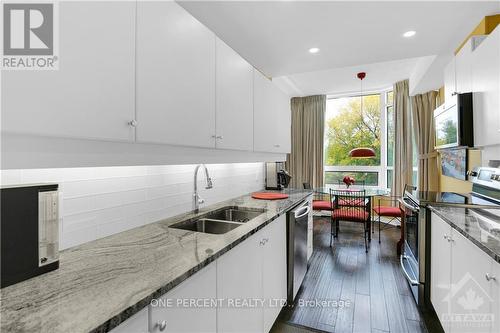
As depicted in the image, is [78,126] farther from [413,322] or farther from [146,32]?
[413,322]

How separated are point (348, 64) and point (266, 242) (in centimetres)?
244

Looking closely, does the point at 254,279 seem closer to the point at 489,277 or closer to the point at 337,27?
the point at 489,277

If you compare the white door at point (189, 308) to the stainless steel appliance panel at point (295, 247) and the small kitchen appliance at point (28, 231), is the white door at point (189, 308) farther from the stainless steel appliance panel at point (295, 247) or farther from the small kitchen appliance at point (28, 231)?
the stainless steel appliance panel at point (295, 247)

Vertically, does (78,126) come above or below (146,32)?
below

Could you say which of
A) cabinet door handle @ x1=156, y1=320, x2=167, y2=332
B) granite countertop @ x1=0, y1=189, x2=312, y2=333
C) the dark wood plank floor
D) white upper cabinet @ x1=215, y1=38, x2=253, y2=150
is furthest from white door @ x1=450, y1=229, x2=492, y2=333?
white upper cabinet @ x1=215, y1=38, x2=253, y2=150

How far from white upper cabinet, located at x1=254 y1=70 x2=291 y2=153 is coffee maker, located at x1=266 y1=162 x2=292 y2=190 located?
0.89ft

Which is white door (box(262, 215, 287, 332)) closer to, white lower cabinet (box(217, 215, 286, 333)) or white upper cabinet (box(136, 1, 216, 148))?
white lower cabinet (box(217, 215, 286, 333))

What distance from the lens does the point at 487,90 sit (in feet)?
5.71

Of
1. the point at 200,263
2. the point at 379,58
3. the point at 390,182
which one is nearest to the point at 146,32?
the point at 200,263

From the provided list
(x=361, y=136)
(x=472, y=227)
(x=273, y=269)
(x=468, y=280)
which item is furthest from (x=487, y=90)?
(x=361, y=136)

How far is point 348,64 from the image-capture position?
2.94 metres

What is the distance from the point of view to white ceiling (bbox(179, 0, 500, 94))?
187 centimetres

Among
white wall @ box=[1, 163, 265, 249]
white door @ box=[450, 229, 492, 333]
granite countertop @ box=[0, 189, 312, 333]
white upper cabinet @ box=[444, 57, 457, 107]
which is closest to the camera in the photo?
granite countertop @ box=[0, 189, 312, 333]

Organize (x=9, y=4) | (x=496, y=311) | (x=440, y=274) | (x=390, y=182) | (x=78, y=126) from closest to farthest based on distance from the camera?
1. (x=9, y=4)
2. (x=78, y=126)
3. (x=496, y=311)
4. (x=440, y=274)
5. (x=390, y=182)
